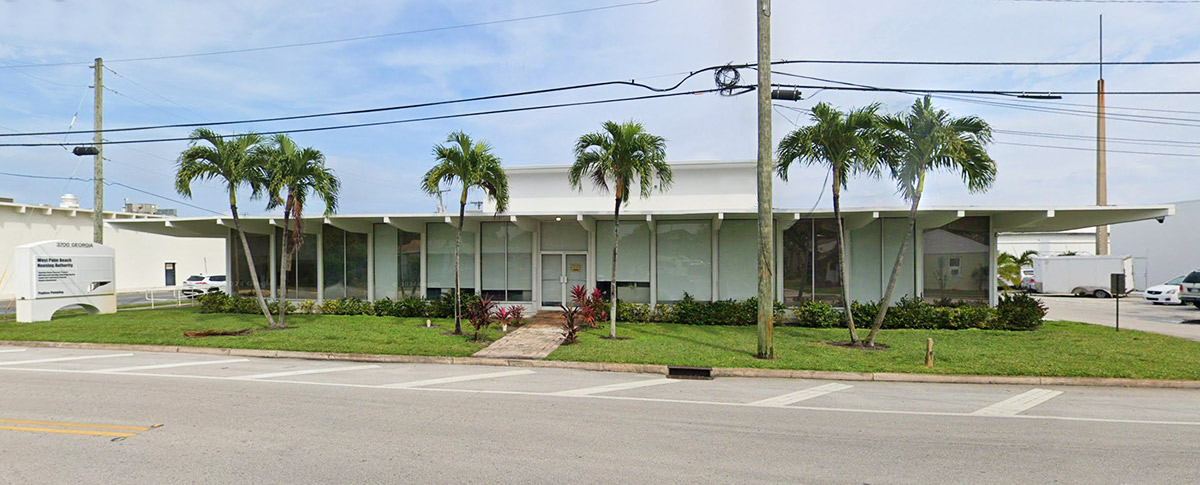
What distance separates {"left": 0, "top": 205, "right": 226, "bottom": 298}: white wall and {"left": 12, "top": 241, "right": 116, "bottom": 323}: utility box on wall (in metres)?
11.9

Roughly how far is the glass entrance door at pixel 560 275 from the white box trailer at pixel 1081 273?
29.3 metres

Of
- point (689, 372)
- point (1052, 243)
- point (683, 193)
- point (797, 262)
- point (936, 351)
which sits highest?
point (683, 193)

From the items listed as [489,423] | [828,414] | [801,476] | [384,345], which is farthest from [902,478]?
[384,345]

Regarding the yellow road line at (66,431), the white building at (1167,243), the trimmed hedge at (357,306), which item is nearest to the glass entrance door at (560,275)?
the trimmed hedge at (357,306)

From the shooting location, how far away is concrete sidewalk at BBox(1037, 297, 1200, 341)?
57.4ft

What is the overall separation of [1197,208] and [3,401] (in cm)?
4686

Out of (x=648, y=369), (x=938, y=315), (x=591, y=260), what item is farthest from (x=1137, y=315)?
(x=648, y=369)

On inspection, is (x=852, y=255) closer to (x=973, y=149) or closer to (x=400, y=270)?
(x=973, y=149)

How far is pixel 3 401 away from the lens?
8.05 metres

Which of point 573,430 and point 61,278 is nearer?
point 573,430

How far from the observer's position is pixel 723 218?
17484 mm

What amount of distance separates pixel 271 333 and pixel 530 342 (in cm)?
670

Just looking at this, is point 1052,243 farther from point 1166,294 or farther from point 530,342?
point 530,342

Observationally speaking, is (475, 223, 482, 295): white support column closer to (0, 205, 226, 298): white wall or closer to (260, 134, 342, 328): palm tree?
(260, 134, 342, 328): palm tree
